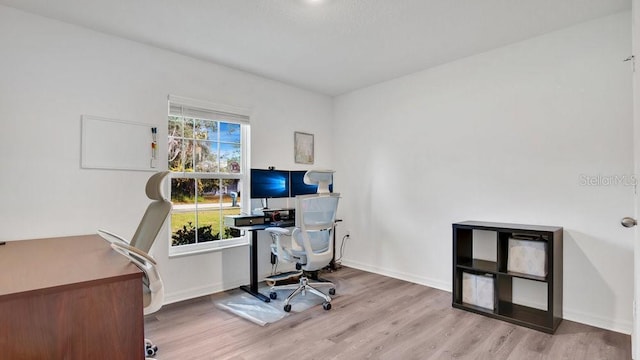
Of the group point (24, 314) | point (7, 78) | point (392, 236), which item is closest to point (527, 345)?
point (392, 236)

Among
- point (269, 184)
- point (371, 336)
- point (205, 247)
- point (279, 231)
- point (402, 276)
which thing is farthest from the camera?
point (402, 276)

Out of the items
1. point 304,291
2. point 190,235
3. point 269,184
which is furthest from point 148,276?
point 269,184

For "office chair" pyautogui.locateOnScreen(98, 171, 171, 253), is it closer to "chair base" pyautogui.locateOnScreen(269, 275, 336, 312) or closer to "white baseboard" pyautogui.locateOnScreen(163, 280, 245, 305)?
"white baseboard" pyautogui.locateOnScreen(163, 280, 245, 305)

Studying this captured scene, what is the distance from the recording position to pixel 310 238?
3121mm

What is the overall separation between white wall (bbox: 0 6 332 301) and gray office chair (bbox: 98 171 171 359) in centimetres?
85

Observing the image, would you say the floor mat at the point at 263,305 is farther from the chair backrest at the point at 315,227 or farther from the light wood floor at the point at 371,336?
the chair backrest at the point at 315,227

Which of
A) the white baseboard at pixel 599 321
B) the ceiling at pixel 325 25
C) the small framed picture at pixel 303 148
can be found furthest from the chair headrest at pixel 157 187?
the white baseboard at pixel 599 321

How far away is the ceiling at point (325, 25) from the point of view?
A: 2408 mm

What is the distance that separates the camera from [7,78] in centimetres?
242

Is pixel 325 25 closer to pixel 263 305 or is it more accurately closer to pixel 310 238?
pixel 310 238

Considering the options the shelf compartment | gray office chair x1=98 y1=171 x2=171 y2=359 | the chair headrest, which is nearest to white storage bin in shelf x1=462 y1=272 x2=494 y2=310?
the shelf compartment

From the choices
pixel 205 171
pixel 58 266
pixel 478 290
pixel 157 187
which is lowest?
pixel 478 290

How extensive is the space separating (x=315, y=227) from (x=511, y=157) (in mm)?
2016

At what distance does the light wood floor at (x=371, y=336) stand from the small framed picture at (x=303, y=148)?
2.02m
